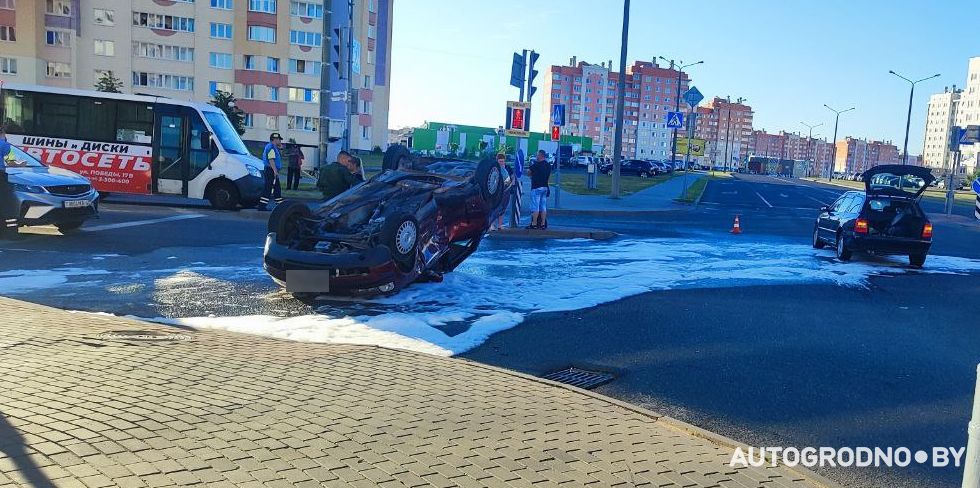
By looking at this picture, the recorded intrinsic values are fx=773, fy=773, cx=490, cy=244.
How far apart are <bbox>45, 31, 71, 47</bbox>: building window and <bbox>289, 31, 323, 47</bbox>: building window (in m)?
19.0

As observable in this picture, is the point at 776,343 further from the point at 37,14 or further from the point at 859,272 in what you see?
the point at 37,14

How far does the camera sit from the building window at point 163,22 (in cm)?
6919

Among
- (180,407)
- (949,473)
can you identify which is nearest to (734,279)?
(949,473)

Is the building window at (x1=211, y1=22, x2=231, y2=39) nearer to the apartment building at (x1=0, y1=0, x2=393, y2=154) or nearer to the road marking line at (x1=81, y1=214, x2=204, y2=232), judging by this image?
the apartment building at (x1=0, y1=0, x2=393, y2=154)

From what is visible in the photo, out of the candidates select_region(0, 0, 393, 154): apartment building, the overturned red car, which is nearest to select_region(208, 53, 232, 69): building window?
select_region(0, 0, 393, 154): apartment building

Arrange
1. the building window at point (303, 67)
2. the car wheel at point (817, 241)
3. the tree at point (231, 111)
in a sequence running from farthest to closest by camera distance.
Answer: the building window at point (303, 67)
the tree at point (231, 111)
the car wheel at point (817, 241)

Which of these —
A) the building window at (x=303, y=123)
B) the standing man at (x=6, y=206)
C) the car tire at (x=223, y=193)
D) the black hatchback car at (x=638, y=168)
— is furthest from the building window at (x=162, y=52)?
the standing man at (x=6, y=206)

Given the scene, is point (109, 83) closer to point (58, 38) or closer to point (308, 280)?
point (58, 38)

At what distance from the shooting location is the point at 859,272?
1302 centimetres

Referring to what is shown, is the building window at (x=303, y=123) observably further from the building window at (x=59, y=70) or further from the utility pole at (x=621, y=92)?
the utility pole at (x=621, y=92)

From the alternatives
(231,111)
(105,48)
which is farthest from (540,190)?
(105,48)

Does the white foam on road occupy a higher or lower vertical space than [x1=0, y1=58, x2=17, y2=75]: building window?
lower

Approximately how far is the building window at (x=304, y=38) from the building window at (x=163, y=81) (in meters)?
9.88

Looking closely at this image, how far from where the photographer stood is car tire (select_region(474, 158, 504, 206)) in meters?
10.2
